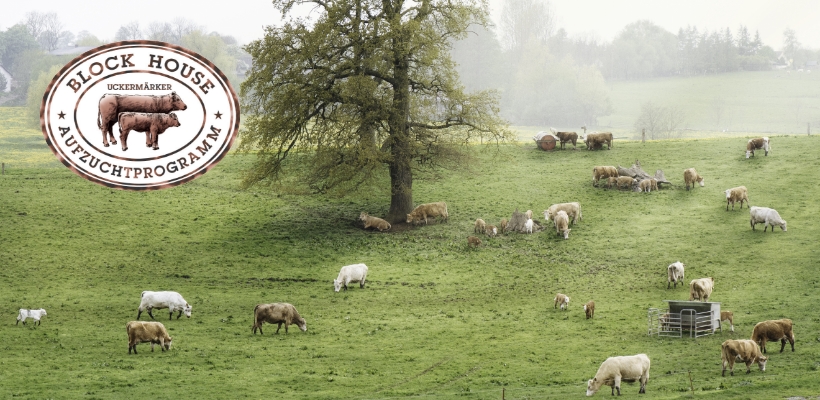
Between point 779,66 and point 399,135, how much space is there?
144 metres

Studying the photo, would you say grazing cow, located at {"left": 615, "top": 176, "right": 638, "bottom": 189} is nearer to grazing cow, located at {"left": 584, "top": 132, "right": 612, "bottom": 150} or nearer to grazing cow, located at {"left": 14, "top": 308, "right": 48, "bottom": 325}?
grazing cow, located at {"left": 584, "top": 132, "right": 612, "bottom": 150}

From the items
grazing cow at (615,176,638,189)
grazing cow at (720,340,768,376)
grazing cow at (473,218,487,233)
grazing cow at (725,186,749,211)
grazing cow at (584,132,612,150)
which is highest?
grazing cow at (584,132,612,150)

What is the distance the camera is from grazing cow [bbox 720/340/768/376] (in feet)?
88.9

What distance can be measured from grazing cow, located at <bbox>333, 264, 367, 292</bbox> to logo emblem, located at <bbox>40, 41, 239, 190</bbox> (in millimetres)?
16049

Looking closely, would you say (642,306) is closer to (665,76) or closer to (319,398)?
(319,398)

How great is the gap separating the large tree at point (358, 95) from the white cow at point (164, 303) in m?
14.9

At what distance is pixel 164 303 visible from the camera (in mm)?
36344

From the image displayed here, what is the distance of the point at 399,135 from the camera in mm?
51469

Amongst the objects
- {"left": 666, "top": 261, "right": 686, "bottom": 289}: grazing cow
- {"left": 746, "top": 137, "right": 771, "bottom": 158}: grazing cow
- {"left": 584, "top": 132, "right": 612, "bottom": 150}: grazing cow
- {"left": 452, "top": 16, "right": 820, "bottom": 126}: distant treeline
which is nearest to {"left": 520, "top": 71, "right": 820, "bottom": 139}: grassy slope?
{"left": 452, "top": 16, "right": 820, "bottom": 126}: distant treeline

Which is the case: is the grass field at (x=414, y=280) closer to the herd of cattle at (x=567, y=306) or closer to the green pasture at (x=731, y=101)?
the herd of cattle at (x=567, y=306)

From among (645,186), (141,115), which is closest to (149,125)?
(141,115)

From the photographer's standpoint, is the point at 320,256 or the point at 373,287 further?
the point at 320,256

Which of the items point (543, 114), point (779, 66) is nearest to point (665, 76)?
point (779, 66)

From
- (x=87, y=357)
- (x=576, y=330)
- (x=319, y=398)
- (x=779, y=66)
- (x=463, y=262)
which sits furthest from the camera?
(x=779, y=66)
